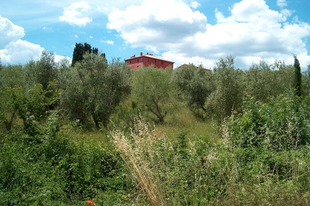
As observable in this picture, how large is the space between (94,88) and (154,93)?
5254 millimetres

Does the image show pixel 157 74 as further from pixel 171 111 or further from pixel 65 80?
pixel 65 80

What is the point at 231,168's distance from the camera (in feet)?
13.8

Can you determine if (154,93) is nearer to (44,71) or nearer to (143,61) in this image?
(44,71)

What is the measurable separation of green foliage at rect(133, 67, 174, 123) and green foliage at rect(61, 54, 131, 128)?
3664mm

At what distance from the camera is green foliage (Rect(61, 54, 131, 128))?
15992 mm

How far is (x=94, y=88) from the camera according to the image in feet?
53.3

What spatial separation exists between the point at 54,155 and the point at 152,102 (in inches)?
585

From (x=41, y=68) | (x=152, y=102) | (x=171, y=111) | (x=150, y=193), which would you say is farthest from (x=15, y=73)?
(x=150, y=193)

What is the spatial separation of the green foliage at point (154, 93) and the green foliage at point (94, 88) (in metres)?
3.66

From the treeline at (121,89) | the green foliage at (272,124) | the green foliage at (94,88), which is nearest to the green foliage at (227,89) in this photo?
the treeline at (121,89)

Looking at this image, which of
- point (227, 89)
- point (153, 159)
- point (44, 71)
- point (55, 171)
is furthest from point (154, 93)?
point (55, 171)

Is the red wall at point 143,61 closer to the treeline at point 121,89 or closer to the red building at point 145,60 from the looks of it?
the red building at point 145,60

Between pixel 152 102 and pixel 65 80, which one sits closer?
pixel 65 80

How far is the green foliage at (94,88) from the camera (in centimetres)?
1599
